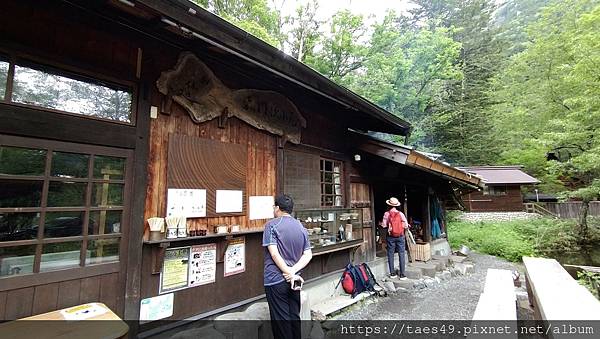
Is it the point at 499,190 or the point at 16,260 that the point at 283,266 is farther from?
the point at 499,190

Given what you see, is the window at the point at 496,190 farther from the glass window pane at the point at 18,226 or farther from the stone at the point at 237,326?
the glass window pane at the point at 18,226

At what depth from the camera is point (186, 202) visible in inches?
138

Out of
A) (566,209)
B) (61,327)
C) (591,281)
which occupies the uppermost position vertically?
(566,209)

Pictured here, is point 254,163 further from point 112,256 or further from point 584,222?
point 584,222

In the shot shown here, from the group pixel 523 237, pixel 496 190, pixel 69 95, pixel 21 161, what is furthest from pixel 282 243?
pixel 496 190

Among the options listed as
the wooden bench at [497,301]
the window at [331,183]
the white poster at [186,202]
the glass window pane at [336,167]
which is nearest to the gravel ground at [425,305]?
the wooden bench at [497,301]

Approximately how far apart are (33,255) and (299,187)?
3.77m

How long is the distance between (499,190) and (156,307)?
84.2 ft

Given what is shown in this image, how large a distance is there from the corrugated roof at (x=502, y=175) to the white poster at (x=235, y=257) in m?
20.9

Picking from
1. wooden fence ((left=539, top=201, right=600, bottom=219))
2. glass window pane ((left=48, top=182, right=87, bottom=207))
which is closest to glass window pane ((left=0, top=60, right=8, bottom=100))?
glass window pane ((left=48, top=182, right=87, bottom=207))

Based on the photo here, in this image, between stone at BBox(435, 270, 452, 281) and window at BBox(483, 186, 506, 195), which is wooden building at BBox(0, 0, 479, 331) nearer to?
stone at BBox(435, 270, 452, 281)

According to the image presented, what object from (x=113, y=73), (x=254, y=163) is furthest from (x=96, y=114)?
(x=254, y=163)

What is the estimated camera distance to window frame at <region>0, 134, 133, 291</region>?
2.32 m

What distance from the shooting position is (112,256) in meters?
2.86
